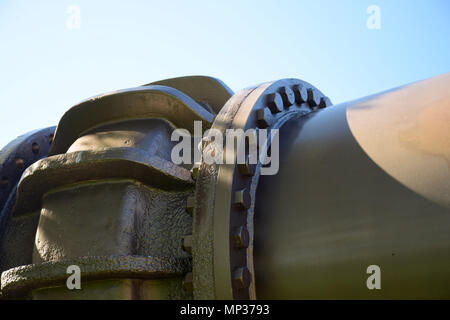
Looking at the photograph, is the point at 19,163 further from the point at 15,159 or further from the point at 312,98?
the point at 312,98

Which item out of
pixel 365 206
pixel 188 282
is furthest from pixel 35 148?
pixel 365 206

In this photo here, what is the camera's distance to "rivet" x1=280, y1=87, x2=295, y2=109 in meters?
1.69

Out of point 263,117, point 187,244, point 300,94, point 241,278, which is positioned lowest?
point 241,278

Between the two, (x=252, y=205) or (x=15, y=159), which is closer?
(x=252, y=205)

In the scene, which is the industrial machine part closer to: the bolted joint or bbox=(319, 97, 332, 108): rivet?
the bolted joint

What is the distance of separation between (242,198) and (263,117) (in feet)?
1.03

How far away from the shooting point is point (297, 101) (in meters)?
1.81

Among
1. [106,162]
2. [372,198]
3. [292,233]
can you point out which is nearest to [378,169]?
[372,198]

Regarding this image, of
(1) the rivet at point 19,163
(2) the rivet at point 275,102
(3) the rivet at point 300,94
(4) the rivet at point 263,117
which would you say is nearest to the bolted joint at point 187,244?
(4) the rivet at point 263,117

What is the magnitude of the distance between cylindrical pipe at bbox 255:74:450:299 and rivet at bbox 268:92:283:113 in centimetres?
20

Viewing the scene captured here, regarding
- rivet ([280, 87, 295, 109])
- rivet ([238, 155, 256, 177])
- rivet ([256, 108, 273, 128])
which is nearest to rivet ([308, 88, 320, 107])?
rivet ([280, 87, 295, 109])

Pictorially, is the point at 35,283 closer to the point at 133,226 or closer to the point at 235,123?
the point at 133,226

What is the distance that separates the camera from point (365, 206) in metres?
1.18
